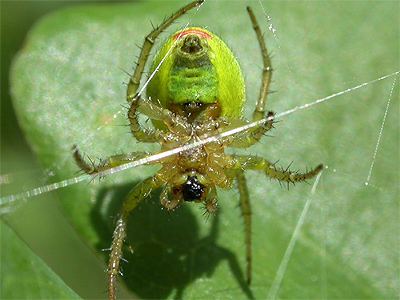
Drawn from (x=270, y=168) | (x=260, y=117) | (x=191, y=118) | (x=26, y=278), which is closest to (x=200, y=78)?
(x=191, y=118)

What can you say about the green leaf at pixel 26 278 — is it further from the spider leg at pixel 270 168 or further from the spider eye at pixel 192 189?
the spider leg at pixel 270 168

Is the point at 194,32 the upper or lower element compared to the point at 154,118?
upper

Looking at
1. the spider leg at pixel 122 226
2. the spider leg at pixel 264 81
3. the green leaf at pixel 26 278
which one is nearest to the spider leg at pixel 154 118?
the spider leg at pixel 122 226

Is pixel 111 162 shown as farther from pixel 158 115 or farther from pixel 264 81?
pixel 264 81

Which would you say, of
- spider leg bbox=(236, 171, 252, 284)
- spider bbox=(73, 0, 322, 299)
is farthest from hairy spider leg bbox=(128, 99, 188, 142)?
spider leg bbox=(236, 171, 252, 284)

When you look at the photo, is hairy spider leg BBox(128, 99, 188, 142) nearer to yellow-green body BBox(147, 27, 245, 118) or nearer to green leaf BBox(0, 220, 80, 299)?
yellow-green body BBox(147, 27, 245, 118)

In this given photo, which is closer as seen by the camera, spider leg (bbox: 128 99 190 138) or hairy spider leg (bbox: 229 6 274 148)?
spider leg (bbox: 128 99 190 138)
